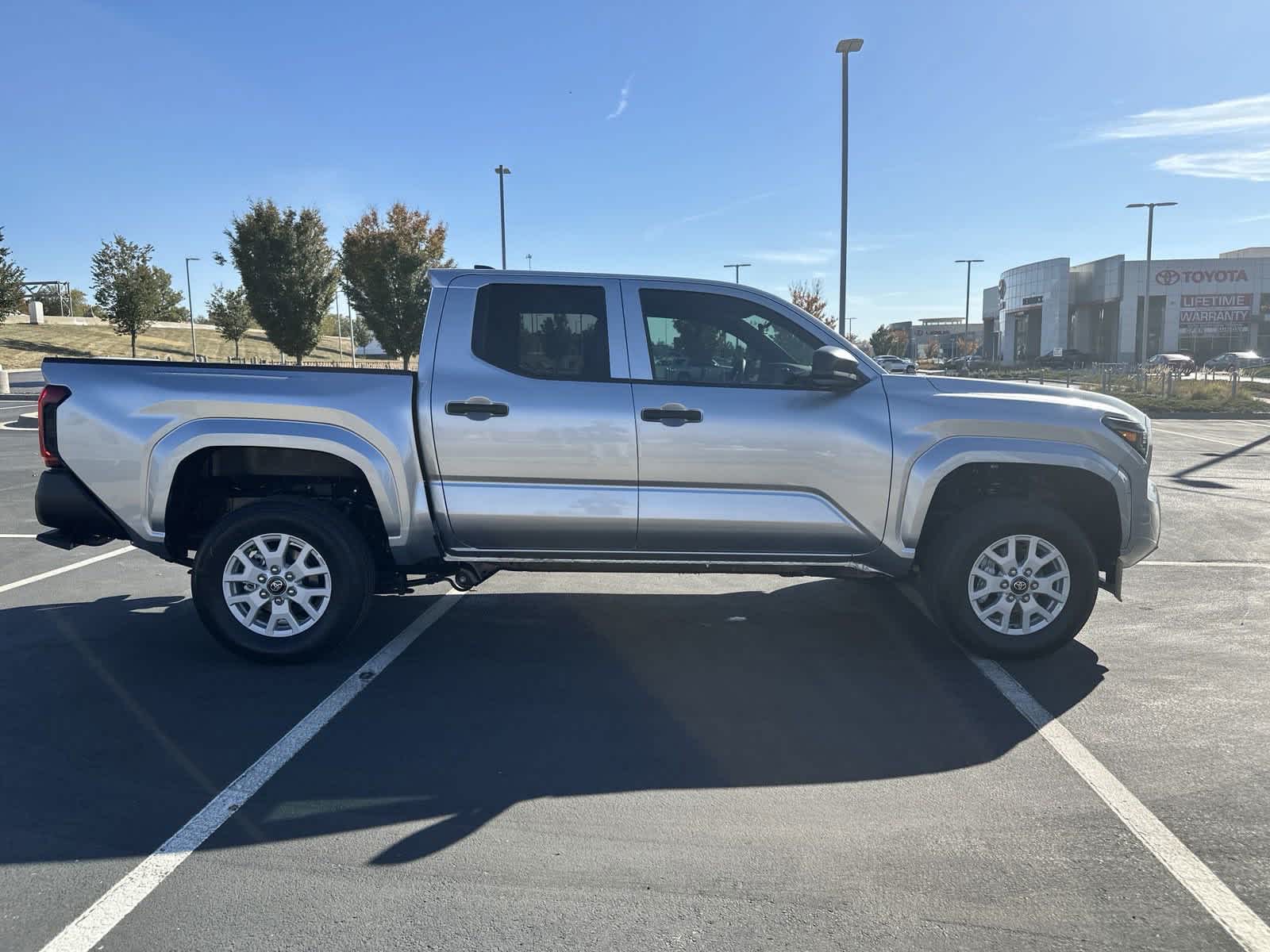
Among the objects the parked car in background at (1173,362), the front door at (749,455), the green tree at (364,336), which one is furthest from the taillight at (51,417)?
the parked car in background at (1173,362)

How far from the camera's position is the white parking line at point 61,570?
6.54 m

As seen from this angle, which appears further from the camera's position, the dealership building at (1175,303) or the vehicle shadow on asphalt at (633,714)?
the dealership building at (1175,303)

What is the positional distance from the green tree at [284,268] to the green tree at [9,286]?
10.8m

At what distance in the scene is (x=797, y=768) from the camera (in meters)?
3.82

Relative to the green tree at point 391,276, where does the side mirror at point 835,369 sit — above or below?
below

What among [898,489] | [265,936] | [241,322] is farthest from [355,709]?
[241,322]

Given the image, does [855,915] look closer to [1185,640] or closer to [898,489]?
[898,489]

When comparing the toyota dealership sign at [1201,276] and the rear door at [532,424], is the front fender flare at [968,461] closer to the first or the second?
the rear door at [532,424]

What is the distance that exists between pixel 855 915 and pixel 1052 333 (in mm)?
69102

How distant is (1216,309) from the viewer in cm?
5916

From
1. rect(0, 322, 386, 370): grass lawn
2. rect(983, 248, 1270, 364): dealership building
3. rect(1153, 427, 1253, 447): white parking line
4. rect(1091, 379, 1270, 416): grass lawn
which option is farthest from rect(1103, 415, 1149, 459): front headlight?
rect(983, 248, 1270, 364): dealership building

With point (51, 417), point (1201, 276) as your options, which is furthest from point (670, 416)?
point (1201, 276)

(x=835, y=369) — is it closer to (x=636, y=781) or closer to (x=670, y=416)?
(x=670, y=416)

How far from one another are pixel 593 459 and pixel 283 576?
1720mm
